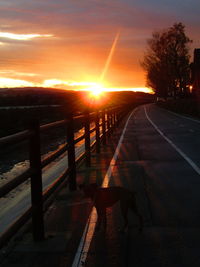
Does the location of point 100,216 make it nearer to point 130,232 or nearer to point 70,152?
Result: point 130,232

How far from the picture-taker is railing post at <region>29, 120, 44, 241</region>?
17.9 ft

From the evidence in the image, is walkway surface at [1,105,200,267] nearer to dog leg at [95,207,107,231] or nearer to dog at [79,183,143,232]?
dog leg at [95,207,107,231]

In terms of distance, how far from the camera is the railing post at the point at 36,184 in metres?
5.44

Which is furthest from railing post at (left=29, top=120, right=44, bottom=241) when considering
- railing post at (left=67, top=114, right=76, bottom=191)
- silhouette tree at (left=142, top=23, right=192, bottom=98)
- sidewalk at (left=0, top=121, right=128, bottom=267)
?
silhouette tree at (left=142, top=23, right=192, bottom=98)

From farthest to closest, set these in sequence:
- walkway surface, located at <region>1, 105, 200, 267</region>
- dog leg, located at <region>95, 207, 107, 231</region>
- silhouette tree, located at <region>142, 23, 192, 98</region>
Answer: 1. silhouette tree, located at <region>142, 23, 192, 98</region>
2. dog leg, located at <region>95, 207, 107, 231</region>
3. walkway surface, located at <region>1, 105, 200, 267</region>

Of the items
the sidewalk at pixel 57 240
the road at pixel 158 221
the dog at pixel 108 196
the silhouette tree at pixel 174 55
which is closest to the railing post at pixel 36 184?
the sidewalk at pixel 57 240

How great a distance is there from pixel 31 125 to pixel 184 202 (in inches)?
120

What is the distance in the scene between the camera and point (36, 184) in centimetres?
548

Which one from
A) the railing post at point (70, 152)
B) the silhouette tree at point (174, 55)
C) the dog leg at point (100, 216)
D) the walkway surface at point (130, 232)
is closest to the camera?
the walkway surface at point (130, 232)

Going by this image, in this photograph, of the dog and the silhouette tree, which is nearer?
the dog

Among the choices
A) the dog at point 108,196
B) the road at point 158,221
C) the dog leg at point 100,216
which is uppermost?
the dog at point 108,196

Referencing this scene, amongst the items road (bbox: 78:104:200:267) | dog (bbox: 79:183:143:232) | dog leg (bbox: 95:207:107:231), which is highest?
dog (bbox: 79:183:143:232)

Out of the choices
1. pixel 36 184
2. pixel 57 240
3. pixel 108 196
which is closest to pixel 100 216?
pixel 108 196

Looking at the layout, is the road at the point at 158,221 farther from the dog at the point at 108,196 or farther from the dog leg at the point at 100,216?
the dog at the point at 108,196
